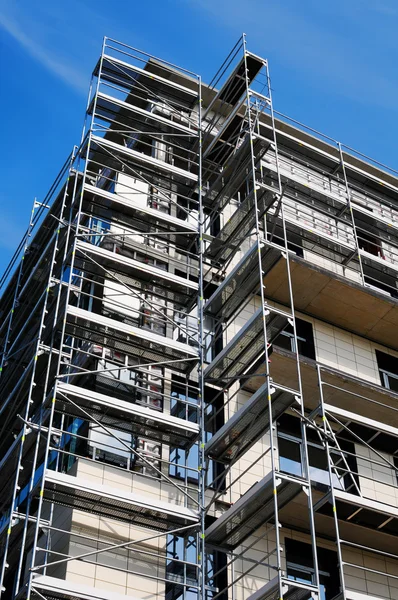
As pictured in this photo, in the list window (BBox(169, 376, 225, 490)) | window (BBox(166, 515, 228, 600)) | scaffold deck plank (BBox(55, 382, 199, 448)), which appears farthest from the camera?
window (BBox(169, 376, 225, 490))

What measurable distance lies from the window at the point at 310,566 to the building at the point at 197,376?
0.18 feet

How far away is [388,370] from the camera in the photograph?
23578 millimetres

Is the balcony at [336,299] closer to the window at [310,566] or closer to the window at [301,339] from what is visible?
the window at [301,339]

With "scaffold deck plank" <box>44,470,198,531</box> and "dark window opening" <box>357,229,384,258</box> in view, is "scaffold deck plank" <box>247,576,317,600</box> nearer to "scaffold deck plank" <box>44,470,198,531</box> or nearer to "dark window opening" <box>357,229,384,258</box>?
"scaffold deck plank" <box>44,470,198,531</box>

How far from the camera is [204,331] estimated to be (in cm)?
2062

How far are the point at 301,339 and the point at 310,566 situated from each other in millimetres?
6186

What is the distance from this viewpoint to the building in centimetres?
1630

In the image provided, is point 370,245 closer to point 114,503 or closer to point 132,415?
point 132,415

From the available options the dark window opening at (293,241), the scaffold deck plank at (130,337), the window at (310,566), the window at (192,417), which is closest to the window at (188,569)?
the window at (192,417)

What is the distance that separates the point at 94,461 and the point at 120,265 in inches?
192

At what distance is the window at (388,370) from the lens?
914 inches

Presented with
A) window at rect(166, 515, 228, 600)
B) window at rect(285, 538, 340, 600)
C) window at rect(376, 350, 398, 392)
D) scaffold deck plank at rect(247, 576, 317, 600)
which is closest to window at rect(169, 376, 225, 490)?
window at rect(166, 515, 228, 600)

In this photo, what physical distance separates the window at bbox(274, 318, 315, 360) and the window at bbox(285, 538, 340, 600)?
509 cm

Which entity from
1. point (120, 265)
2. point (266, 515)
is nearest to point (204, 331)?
point (120, 265)
